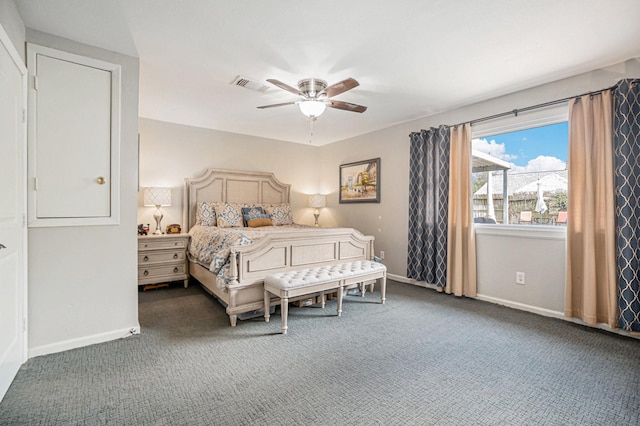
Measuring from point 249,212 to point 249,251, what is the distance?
2087 millimetres

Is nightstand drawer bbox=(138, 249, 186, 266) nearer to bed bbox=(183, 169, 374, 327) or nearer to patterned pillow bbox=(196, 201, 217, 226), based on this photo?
bed bbox=(183, 169, 374, 327)

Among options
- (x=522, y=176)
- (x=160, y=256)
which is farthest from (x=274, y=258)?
(x=522, y=176)

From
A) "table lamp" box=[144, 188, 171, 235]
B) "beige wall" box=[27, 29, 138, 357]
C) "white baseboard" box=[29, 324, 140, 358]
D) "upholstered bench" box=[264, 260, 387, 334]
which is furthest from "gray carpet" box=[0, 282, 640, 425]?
"table lamp" box=[144, 188, 171, 235]

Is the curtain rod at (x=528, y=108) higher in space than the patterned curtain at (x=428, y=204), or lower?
higher

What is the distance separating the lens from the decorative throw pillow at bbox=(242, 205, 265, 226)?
194 inches

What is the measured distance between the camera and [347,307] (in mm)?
3457

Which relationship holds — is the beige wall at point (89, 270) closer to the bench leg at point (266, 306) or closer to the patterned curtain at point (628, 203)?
the bench leg at point (266, 306)

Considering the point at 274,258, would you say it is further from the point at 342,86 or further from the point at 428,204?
the point at 428,204

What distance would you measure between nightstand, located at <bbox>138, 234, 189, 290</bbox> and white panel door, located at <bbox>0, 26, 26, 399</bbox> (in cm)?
182

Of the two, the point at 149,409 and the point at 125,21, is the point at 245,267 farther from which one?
the point at 125,21

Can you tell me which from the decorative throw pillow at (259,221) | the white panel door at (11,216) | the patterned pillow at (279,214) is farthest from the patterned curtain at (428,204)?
the white panel door at (11,216)

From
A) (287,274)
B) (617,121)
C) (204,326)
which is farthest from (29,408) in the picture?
(617,121)

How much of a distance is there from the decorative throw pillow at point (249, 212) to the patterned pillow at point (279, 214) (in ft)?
0.81

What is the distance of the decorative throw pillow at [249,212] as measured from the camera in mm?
4938
